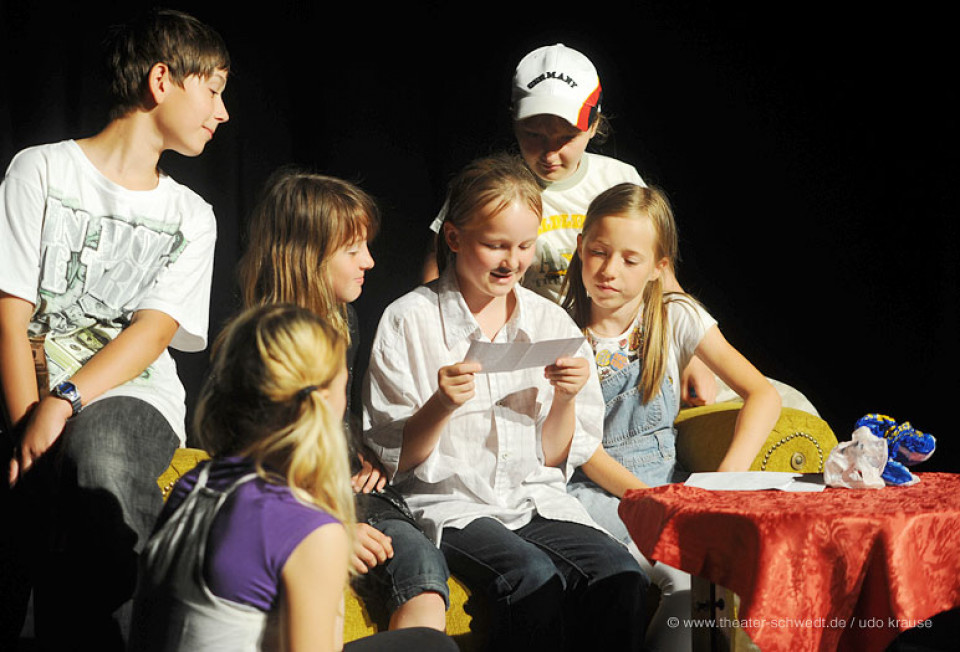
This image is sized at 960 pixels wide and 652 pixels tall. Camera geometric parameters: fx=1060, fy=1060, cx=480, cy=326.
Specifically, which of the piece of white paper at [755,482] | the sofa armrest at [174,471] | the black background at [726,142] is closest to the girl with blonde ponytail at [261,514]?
the sofa armrest at [174,471]

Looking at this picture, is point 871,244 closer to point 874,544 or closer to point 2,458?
point 874,544

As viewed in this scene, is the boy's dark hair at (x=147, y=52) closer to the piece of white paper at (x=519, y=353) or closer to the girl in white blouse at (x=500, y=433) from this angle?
the girl in white blouse at (x=500, y=433)

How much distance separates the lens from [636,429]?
2.94 m

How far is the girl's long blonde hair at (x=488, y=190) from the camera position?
8.52ft

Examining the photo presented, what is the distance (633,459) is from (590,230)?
64 cm

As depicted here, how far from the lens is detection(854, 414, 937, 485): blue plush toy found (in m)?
2.18

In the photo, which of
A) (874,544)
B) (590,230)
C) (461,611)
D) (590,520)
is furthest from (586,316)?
(874,544)

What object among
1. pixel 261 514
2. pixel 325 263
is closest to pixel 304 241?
pixel 325 263

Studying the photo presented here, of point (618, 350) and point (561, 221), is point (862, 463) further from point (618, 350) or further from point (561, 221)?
point (561, 221)

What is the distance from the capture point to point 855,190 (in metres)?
3.86

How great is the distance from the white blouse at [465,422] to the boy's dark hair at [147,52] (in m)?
0.75

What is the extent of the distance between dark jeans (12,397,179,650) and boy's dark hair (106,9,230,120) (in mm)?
757

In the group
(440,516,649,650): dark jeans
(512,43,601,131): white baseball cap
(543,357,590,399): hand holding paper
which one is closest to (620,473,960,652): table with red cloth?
(440,516,649,650): dark jeans

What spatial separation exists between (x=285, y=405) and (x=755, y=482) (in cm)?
111
